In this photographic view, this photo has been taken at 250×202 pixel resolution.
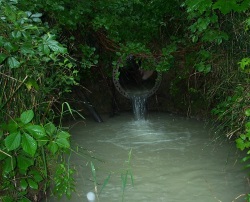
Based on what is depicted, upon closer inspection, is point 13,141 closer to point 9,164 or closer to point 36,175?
point 9,164

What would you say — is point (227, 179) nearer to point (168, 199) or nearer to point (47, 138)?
point (168, 199)

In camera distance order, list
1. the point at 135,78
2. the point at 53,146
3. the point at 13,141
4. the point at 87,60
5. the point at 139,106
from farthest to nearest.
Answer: the point at 135,78 → the point at 139,106 → the point at 87,60 → the point at 53,146 → the point at 13,141

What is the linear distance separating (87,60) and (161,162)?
1824 millimetres

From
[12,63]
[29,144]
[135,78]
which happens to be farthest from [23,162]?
[135,78]

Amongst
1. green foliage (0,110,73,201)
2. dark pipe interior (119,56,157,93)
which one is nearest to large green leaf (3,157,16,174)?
green foliage (0,110,73,201)

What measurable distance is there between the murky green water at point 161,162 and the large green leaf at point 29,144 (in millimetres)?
1508

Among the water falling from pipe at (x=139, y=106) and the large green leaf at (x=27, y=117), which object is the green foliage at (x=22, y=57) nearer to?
the large green leaf at (x=27, y=117)

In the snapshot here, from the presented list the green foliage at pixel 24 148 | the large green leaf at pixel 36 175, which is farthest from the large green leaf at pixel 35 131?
the large green leaf at pixel 36 175

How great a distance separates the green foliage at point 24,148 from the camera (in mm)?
2086

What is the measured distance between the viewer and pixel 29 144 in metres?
2.08

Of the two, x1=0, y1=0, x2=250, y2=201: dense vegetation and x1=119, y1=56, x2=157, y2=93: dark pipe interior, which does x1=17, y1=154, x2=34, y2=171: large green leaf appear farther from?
x1=119, y1=56, x2=157, y2=93: dark pipe interior

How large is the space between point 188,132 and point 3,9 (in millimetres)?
3881

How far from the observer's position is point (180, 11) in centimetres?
559

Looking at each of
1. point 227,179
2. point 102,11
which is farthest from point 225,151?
point 102,11
